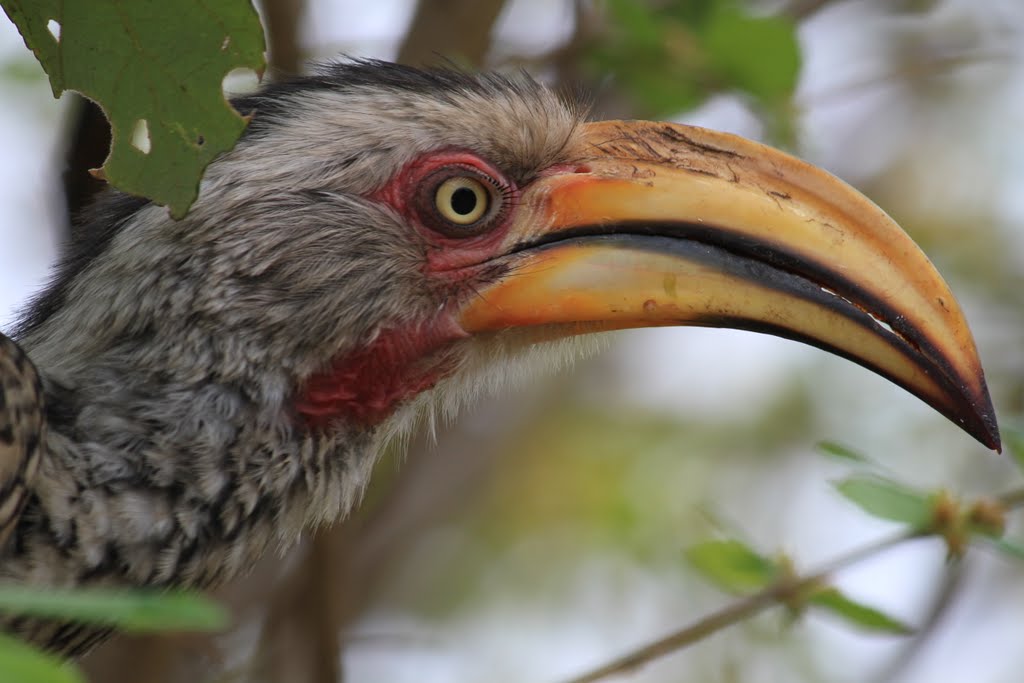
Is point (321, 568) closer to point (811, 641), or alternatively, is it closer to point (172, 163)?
point (172, 163)

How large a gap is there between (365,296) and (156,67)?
2.25 ft

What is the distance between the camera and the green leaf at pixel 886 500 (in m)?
2.12

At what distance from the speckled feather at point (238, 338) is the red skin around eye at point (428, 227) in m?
0.02

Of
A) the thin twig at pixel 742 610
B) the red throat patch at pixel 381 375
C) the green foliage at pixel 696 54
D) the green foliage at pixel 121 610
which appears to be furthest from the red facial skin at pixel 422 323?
the green foliage at pixel 121 610

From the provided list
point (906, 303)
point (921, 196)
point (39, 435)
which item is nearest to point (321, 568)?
point (39, 435)

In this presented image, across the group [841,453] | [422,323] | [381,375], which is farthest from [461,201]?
[841,453]

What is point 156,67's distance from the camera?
1.69 meters

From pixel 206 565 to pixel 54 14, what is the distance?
830 mm

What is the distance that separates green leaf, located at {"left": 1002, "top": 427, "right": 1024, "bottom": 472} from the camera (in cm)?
236

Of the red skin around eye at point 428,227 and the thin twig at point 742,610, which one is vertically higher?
the red skin around eye at point 428,227

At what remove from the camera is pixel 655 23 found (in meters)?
3.29

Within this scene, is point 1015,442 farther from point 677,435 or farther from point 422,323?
point 677,435

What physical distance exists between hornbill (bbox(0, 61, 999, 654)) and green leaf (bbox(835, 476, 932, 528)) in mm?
153

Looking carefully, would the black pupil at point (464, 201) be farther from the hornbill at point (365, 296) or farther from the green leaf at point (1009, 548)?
the green leaf at point (1009, 548)
